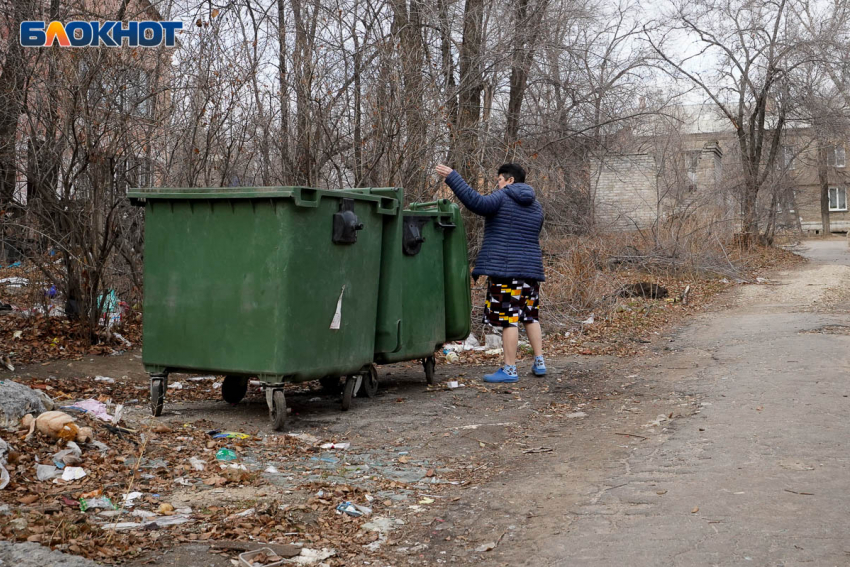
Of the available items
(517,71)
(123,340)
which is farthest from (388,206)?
(517,71)

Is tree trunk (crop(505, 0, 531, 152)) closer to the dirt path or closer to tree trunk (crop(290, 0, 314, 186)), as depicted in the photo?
tree trunk (crop(290, 0, 314, 186))

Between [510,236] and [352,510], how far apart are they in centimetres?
330

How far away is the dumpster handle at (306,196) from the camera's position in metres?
4.96

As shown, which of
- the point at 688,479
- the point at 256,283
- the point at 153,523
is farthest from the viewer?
the point at 256,283

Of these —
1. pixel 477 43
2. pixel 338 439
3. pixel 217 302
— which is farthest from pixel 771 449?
pixel 477 43

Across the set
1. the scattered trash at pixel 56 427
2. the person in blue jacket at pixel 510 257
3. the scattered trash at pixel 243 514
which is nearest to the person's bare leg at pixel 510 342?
the person in blue jacket at pixel 510 257

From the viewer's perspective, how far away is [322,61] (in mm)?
8797

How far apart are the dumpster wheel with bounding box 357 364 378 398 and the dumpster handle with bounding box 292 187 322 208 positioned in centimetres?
137

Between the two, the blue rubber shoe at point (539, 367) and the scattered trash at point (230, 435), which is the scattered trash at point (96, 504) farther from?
the blue rubber shoe at point (539, 367)

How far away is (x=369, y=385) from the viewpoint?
614cm

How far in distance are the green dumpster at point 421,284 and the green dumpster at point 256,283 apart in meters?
0.36

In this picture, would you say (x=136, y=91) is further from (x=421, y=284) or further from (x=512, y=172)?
(x=512, y=172)

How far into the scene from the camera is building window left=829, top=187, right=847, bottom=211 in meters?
57.0

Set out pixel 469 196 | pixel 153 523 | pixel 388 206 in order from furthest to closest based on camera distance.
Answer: pixel 469 196 → pixel 388 206 → pixel 153 523
